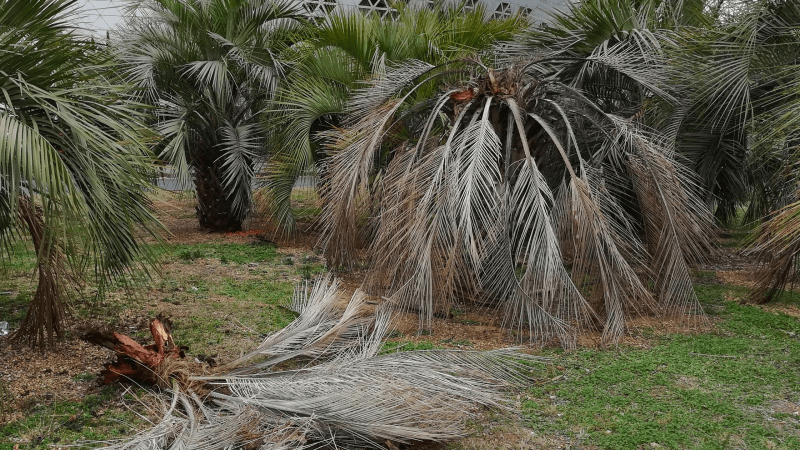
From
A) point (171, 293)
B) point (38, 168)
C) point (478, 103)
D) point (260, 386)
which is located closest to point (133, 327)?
point (171, 293)

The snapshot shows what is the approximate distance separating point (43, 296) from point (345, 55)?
17.2ft

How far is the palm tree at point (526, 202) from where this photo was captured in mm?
5480

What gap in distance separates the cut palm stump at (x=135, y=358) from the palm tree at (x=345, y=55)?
4583mm

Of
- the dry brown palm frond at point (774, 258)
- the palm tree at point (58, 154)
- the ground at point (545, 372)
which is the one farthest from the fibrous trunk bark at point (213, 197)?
the dry brown palm frond at point (774, 258)

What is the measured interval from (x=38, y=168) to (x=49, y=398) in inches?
60.7

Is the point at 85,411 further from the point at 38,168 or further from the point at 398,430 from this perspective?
the point at 398,430

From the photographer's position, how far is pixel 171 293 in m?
6.61

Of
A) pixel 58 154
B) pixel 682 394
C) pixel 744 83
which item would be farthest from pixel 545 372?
pixel 744 83

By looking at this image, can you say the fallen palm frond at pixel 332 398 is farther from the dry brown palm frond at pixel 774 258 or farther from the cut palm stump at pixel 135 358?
the dry brown palm frond at pixel 774 258

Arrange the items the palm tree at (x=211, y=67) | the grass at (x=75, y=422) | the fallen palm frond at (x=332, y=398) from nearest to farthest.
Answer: the fallen palm frond at (x=332, y=398) → the grass at (x=75, y=422) → the palm tree at (x=211, y=67)

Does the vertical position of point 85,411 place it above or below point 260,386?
below

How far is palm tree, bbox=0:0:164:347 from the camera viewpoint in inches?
133

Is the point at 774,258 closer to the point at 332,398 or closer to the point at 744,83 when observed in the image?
the point at 744,83

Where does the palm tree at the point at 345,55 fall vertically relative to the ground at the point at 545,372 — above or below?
above
